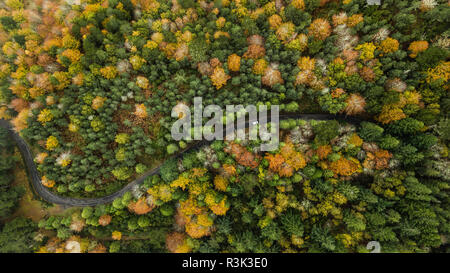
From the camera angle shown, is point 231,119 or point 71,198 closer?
point 231,119

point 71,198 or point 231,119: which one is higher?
point 231,119

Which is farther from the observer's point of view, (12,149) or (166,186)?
(12,149)

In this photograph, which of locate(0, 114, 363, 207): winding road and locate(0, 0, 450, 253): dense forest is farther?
locate(0, 114, 363, 207): winding road

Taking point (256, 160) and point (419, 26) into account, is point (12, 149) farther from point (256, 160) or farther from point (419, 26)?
point (419, 26)

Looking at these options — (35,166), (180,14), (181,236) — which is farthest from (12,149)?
(180,14)

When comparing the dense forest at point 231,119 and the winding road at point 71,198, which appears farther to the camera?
the winding road at point 71,198
